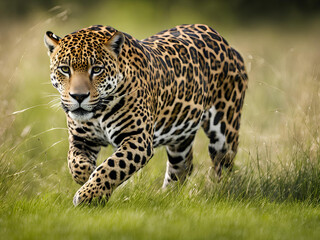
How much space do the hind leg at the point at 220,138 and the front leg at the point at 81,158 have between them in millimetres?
1676

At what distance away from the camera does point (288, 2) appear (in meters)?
22.6

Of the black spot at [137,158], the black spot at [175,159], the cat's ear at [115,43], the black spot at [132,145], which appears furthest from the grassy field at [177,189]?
the cat's ear at [115,43]

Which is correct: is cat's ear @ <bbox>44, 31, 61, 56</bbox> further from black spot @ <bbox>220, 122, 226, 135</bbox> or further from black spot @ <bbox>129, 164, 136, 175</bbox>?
black spot @ <bbox>220, 122, 226, 135</bbox>

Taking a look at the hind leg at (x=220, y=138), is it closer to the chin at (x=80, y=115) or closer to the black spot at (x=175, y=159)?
the black spot at (x=175, y=159)

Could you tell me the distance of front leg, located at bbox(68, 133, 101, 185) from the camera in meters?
5.96

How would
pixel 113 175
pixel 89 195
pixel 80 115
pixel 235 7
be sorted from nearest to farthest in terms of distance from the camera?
1. pixel 89 195
2. pixel 113 175
3. pixel 80 115
4. pixel 235 7

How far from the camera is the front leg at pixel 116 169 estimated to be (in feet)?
17.8

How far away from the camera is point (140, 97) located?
19.7 feet

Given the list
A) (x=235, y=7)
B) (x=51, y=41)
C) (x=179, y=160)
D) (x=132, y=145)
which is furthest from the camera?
(x=235, y=7)

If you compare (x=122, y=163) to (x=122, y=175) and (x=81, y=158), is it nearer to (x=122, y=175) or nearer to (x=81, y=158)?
(x=122, y=175)

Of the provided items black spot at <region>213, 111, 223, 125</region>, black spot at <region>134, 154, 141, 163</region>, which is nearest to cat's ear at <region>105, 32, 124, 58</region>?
black spot at <region>134, 154, 141, 163</region>

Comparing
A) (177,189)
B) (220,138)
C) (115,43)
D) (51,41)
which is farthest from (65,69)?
(220,138)

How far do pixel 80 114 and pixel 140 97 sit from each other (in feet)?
2.24

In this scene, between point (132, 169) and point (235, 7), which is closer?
point (132, 169)
